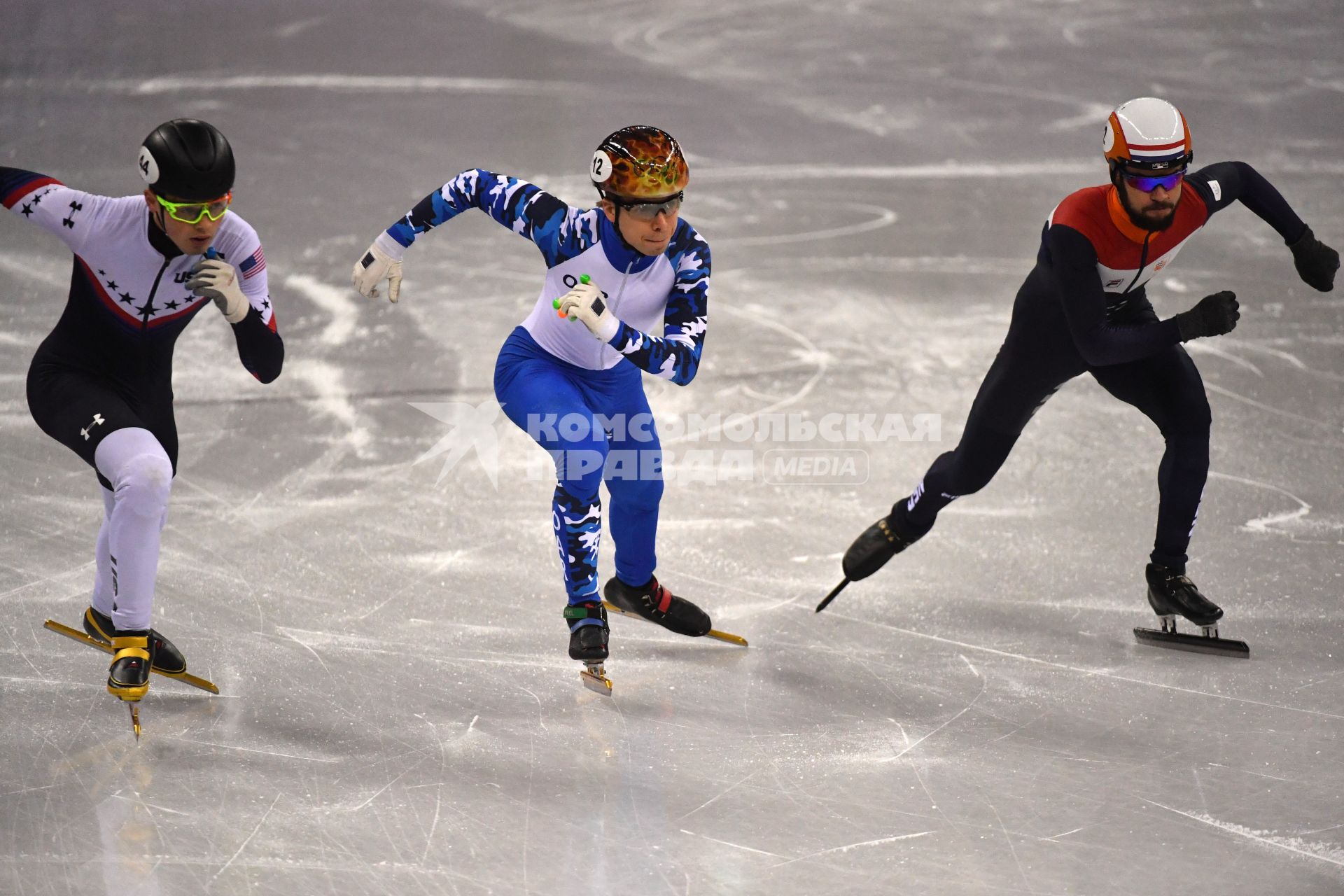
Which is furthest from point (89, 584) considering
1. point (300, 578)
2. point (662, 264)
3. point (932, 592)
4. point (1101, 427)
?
point (1101, 427)

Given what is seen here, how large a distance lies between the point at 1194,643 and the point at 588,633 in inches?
86.7

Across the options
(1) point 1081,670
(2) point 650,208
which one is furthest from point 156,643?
(1) point 1081,670

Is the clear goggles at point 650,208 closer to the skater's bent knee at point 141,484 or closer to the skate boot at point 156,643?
the skater's bent knee at point 141,484

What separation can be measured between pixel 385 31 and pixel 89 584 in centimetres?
726

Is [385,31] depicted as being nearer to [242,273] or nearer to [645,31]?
[645,31]

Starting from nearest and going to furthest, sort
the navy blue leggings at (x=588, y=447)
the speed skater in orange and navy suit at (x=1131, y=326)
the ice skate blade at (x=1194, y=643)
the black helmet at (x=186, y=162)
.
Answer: the black helmet at (x=186, y=162)
the speed skater in orange and navy suit at (x=1131, y=326)
the navy blue leggings at (x=588, y=447)
the ice skate blade at (x=1194, y=643)

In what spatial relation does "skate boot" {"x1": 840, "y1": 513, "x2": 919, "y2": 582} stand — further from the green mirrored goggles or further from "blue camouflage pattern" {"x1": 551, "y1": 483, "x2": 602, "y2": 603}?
the green mirrored goggles

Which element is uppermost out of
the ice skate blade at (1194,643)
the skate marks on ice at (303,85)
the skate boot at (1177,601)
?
the skate marks on ice at (303,85)

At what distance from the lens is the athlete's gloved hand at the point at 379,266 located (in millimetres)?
4457

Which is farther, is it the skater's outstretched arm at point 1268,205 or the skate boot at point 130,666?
the skater's outstretched arm at point 1268,205

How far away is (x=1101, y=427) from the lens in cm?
679

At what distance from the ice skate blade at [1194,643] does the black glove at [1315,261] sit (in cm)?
128

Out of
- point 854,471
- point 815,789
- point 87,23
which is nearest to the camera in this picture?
point 815,789

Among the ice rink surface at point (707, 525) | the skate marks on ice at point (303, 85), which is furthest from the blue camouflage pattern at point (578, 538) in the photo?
the skate marks on ice at point (303, 85)
